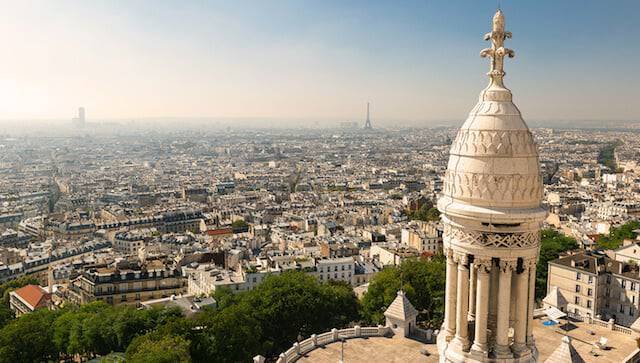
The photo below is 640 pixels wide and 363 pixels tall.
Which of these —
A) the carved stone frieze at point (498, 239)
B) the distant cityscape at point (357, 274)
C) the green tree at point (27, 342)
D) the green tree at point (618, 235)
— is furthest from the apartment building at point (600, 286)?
the green tree at point (27, 342)

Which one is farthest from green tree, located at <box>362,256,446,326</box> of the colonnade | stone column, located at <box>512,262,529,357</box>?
stone column, located at <box>512,262,529,357</box>

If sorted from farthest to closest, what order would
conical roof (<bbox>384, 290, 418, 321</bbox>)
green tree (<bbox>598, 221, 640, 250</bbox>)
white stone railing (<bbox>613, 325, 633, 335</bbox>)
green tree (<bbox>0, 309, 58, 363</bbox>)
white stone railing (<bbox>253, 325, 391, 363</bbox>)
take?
1. green tree (<bbox>598, 221, 640, 250</bbox>)
2. green tree (<bbox>0, 309, 58, 363</bbox>)
3. white stone railing (<bbox>613, 325, 633, 335</bbox>)
4. conical roof (<bbox>384, 290, 418, 321</bbox>)
5. white stone railing (<bbox>253, 325, 391, 363</bbox>)

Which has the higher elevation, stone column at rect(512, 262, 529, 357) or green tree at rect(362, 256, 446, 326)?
stone column at rect(512, 262, 529, 357)

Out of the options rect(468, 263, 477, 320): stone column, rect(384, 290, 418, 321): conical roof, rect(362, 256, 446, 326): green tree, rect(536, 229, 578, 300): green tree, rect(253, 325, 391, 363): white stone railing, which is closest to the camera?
rect(468, 263, 477, 320): stone column

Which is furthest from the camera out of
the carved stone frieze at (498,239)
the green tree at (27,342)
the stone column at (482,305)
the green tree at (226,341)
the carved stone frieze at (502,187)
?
the green tree at (27,342)

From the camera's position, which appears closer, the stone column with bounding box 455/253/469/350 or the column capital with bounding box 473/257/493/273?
the column capital with bounding box 473/257/493/273

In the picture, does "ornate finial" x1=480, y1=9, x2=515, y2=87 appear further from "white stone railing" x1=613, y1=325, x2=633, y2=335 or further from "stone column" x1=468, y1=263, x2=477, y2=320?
"white stone railing" x1=613, y1=325, x2=633, y2=335

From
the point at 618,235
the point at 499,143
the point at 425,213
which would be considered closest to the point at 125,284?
the point at 499,143

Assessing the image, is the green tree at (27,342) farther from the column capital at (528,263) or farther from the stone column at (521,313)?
the column capital at (528,263)
